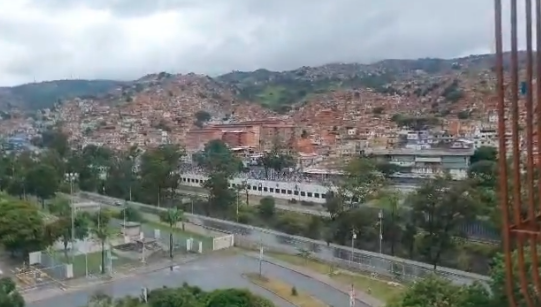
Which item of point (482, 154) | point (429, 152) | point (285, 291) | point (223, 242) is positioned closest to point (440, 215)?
point (285, 291)

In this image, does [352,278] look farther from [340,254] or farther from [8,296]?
[8,296]

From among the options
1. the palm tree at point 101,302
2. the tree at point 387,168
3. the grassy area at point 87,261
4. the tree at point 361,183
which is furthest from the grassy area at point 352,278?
the tree at point 387,168

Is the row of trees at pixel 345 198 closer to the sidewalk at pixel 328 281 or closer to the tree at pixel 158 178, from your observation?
the tree at pixel 158 178

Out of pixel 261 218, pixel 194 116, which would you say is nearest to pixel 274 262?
pixel 261 218

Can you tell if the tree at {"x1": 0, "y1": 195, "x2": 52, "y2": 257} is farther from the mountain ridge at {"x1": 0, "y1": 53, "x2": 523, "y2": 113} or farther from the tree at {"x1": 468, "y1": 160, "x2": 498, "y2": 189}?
the mountain ridge at {"x1": 0, "y1": 53, "x2": 523, "y2": 113}

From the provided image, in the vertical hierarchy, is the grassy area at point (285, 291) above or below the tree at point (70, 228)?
below
